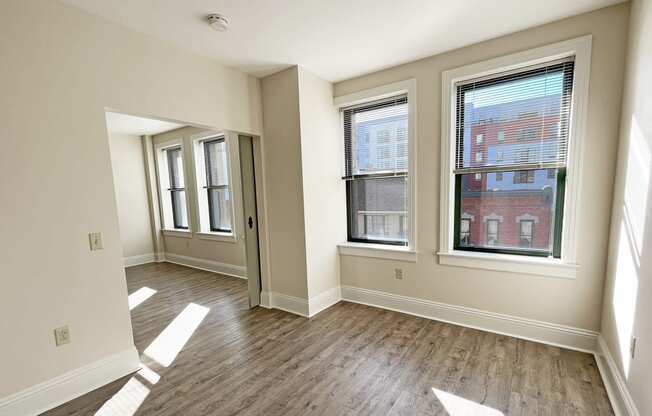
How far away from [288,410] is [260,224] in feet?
6.72

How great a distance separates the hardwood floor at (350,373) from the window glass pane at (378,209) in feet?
3.13

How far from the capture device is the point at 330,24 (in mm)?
2238

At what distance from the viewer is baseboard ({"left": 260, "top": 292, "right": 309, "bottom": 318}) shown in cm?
322

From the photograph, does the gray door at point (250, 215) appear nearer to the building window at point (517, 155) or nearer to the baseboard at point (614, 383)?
the building window at point (517, 155)

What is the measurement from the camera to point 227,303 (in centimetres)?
365

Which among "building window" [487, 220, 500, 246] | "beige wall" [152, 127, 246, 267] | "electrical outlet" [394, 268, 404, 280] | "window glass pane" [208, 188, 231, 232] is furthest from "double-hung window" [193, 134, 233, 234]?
"building window" [487, 220, 500, 246]

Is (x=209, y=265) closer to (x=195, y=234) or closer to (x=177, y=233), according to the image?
(x=195, y=234)

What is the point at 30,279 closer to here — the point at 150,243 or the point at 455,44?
the point at 455,44

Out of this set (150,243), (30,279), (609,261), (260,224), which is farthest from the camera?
(150,243)

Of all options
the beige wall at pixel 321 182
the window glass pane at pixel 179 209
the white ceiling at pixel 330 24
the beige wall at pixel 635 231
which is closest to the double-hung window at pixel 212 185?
the window glass pane at pixel 179 209

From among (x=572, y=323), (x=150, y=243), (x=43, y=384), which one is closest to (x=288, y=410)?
(x=43, y=384)

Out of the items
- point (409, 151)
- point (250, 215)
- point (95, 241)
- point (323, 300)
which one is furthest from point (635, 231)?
point (95, 241)

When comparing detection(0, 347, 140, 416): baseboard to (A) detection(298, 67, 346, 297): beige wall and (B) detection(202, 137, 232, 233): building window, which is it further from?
(B) detection(202, 137, 232, 233): building window

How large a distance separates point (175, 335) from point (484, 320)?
3.08m
